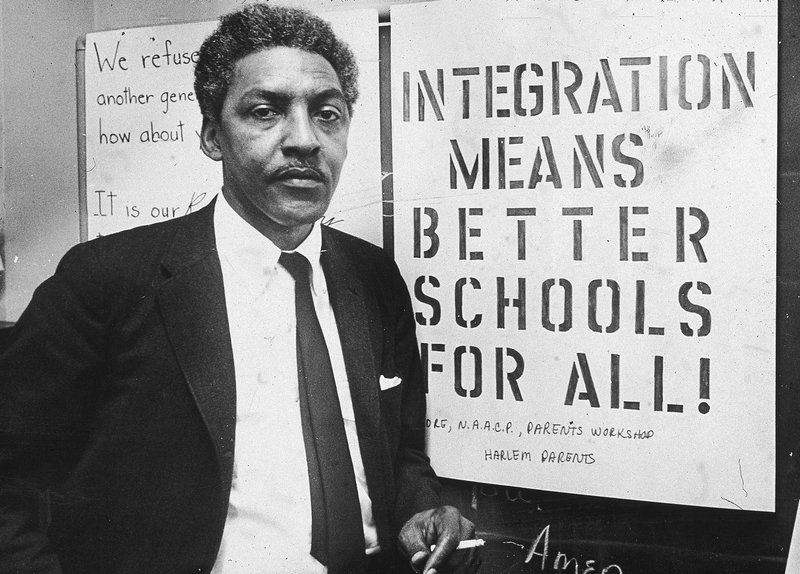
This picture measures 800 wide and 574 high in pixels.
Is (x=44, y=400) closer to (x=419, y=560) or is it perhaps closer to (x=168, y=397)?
(x=168, y=397)

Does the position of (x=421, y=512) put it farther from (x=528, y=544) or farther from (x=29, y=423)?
(x=29, y=423)

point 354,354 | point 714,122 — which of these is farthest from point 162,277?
point 714,122

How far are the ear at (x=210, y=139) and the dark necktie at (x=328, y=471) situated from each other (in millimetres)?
267

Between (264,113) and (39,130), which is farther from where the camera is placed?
(39,130)

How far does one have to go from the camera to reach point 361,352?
1047mm

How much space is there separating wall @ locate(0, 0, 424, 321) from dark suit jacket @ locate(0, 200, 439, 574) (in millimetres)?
102

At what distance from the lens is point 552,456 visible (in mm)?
1001

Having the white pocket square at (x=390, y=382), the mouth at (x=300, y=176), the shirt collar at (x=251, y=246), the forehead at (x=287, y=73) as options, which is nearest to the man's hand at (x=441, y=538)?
the white pocket square at (x=390, y=382)

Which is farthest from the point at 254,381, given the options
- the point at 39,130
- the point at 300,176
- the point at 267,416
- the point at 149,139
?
the point at 39,130

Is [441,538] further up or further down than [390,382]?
further down

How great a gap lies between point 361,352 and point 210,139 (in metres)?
0.35

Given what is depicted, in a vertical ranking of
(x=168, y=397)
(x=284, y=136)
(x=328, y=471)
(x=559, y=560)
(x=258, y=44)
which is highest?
(x=258, y=44)

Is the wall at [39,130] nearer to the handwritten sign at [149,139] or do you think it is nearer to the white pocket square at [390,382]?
the handwritten sign at [149,139]

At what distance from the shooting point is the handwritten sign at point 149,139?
1.08 meters
